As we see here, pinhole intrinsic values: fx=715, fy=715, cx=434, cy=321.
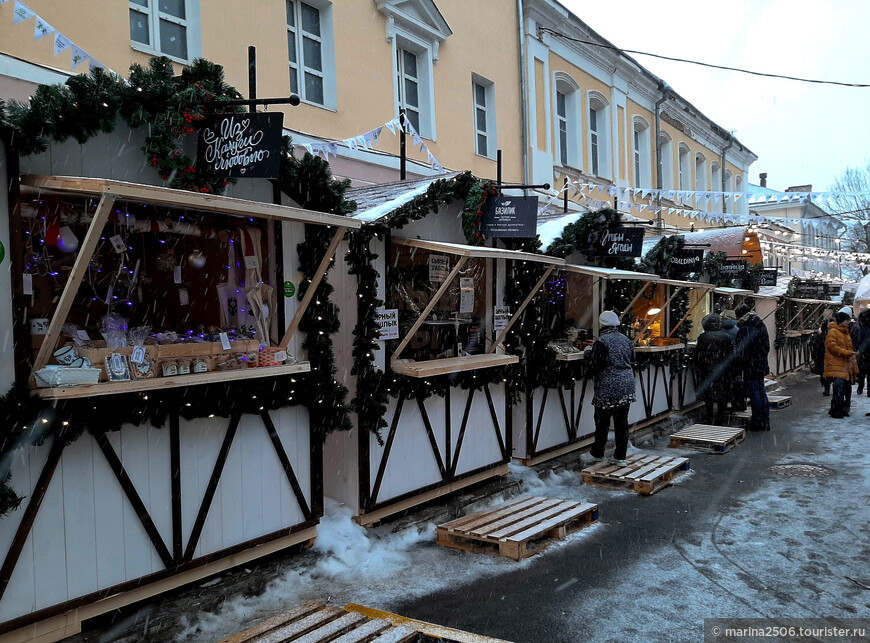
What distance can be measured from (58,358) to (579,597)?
3.63 m

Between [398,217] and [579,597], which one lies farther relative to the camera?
[398,217]

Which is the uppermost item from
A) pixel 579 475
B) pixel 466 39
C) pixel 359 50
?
pixel 466 39

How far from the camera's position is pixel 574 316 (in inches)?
408

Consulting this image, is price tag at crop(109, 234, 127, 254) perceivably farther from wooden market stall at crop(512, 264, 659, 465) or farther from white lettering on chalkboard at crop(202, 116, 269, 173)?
wooden market stall at crop(512, 264, 659, 465)

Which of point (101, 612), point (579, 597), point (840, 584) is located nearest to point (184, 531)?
point (101, 612)

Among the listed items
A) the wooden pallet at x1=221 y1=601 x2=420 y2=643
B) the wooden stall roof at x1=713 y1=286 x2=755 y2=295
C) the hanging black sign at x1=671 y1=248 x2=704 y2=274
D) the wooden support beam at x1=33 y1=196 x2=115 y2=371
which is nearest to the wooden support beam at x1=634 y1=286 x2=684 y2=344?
the hanging black sign at x1=671 y1=248 x2=704 y2=274

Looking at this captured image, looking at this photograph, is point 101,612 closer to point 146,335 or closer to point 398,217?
point 146,335

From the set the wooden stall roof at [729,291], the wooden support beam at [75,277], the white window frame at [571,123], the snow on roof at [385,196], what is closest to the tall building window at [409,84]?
the snow on roof at [385,196]

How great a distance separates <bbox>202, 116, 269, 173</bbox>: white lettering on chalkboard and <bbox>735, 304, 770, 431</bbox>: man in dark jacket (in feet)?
30.7

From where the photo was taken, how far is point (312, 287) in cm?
522

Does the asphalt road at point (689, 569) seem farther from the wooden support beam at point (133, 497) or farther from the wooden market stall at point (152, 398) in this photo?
the wooden support beam at point (133, 497)

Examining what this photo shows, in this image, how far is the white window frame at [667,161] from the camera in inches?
814

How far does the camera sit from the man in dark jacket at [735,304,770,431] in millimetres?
11422

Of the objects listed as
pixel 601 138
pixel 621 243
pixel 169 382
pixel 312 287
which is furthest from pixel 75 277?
pixel 601 138
